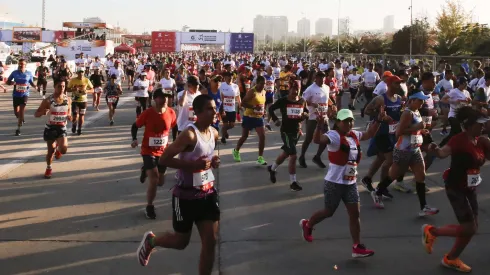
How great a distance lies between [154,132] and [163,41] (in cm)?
4915

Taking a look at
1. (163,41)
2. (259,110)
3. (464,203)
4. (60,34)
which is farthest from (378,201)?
(60,34)

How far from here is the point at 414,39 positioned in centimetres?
4300

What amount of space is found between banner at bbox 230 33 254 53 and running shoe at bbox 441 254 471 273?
4796cm

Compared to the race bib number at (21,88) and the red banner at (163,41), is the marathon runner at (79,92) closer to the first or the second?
the race bib number at (21,88)

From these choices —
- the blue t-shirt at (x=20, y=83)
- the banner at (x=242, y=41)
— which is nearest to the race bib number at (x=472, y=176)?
the blue t-shirt at (x=20, y=83)

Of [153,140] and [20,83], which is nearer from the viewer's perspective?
[153,140]

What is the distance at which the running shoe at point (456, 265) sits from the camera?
17.5 feet

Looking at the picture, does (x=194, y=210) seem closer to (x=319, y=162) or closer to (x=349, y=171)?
(x=349, y=171)

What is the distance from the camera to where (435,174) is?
9836mm

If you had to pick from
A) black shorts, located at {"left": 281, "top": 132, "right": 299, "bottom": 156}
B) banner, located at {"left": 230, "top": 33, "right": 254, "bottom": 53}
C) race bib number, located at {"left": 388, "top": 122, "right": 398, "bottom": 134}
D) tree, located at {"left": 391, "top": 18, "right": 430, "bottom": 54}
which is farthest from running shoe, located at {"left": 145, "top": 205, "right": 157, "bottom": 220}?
banner, located at {"left": 230, "top": 33, "right": 254, "bottom": 53}

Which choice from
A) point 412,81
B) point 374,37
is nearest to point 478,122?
point 412,81

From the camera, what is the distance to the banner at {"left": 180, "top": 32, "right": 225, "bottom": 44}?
53.8 metres

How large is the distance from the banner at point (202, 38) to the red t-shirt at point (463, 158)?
49339mm

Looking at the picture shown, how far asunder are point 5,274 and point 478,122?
15.4ft
